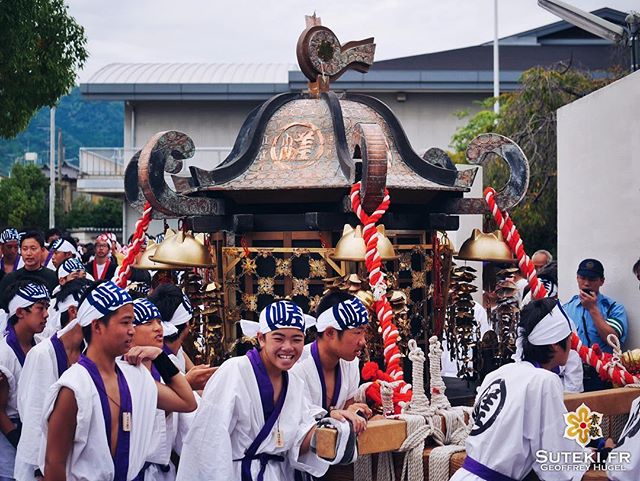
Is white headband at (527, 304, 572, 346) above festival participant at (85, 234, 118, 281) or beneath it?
beneath

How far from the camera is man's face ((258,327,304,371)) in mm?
4680

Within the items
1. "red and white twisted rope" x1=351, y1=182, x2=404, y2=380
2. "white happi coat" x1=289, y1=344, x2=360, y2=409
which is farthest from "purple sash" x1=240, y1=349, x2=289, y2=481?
"red and white twisted rope" x1=351, y1=182, x2=404, y2=380

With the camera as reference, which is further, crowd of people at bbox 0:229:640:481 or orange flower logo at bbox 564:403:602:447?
orange flower logo at bbox 564:403:602:447

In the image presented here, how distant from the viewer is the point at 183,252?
6672 mm

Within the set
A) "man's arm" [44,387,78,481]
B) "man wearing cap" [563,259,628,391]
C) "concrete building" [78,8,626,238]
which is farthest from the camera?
"concrete building" [78,8,626,238]

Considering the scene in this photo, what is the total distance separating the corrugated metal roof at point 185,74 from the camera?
80.6ft

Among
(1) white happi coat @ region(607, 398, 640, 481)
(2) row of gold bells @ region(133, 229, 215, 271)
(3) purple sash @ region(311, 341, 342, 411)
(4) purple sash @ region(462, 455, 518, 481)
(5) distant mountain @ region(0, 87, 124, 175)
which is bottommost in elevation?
(4) purple sash @ region(462, 455, 518, 481)

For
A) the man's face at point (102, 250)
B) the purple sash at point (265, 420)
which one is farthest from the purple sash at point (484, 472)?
the man's face at point (102, 250)

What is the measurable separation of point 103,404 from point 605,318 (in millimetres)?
4451

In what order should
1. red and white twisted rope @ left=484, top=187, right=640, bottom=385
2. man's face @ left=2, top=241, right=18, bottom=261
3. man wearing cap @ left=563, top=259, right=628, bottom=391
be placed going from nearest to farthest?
red and white twisted rope @ left=484, top=187, right=640, bottom=385
man wearing cap @ left=563, top=259, right=628, bottom=391
man's face @ left=2, top=241, right=18, bottom=261

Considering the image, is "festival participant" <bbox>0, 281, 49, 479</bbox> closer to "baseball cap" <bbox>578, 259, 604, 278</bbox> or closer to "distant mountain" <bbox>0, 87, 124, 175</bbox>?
"baseball cap" <bbox>578, 259, 604, 278</bbox>

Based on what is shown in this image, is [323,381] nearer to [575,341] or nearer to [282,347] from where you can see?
[282,347]

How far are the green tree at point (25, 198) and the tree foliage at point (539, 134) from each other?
1903 centimetres

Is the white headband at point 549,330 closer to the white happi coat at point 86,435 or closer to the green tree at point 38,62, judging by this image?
the white happi coat at point 86,435
